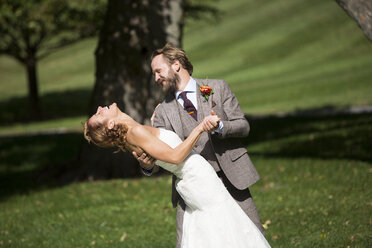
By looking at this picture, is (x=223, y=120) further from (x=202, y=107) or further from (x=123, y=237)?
(x=123, y=237)

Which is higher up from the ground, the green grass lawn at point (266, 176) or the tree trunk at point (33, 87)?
the green grass lawn at point (266, 176)

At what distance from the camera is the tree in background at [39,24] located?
20422 millimetres

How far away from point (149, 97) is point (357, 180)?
4.48 m

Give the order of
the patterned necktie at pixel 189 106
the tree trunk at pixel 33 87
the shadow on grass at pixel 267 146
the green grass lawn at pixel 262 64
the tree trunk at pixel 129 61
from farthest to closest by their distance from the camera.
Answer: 1. the tree trunk at pixel 33 87
2. the green grass lawn at pixel 262 64
3. the shadow on grass at pixel 267 146
4. the tree trunk at pixel 129 61
5. the patterned necktie at pixel 189 106

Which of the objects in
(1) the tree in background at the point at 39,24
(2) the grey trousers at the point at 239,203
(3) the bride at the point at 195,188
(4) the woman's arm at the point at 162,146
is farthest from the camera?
(1) the tree in background at the point at 39,24

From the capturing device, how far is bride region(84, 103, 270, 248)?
4.35 meters

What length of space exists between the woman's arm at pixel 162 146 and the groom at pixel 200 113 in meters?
0.18

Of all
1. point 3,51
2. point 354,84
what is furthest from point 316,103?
point 3,51

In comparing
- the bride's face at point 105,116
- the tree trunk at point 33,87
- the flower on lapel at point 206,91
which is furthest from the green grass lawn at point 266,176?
the bride's face at point 105,116

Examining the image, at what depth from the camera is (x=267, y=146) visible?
1301cm

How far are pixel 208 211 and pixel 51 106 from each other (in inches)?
1100

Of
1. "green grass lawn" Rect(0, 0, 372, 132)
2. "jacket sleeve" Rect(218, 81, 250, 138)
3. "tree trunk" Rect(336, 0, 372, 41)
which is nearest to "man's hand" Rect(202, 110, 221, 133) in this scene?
"jacket sleeve" Rect(218, 81, 250, 138)

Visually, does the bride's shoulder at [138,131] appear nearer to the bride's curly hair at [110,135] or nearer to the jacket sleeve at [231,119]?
the bride's curly hair at [110,135]

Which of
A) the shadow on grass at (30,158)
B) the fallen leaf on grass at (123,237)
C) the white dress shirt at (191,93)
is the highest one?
the white dress shirt at (191,93)
